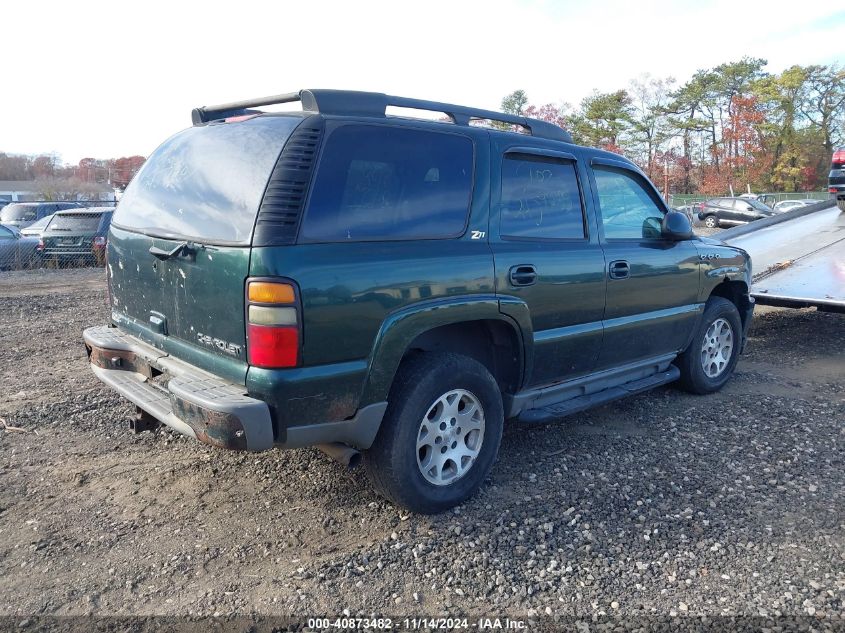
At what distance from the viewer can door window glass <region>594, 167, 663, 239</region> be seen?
4344 mm

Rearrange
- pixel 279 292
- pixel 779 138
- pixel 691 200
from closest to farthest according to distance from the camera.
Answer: pixel 279 292 < pixel 691 200 < pixel 779 138

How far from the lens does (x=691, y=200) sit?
38406 millimetres

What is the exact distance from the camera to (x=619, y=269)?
13.9ft

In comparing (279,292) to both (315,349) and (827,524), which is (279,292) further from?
(827,524)

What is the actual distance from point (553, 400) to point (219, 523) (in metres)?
2.07

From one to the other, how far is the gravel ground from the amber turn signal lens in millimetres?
1216

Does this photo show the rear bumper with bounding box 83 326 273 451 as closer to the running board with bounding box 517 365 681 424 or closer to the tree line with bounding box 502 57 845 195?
the running board with bounding box 517 365 681 424

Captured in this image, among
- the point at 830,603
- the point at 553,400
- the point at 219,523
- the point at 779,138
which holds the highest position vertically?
the point at 779,138

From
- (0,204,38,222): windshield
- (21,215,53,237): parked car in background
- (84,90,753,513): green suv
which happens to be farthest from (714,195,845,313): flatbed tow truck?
(0,204,38,222): windshield

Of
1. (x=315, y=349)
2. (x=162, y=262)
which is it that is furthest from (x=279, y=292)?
(x=162, y=262)

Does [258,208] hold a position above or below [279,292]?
above

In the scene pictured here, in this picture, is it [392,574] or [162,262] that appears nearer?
[392,574]

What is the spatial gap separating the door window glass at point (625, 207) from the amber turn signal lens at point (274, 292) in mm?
2364

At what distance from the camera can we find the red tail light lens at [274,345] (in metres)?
2.74
